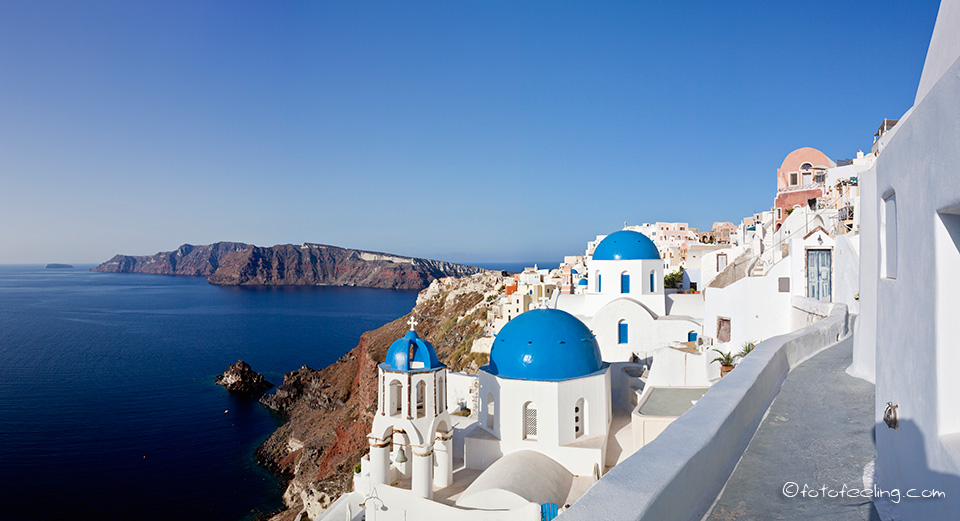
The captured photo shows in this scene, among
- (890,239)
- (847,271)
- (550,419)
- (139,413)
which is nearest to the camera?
(890,239)

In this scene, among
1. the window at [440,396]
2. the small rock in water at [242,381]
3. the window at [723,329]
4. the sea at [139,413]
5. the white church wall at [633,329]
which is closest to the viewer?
the window at [440,396]

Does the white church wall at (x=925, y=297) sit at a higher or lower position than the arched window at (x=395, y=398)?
higher

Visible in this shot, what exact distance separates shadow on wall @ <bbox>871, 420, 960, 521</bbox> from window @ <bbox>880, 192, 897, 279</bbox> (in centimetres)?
76

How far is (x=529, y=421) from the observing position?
11.7 meters

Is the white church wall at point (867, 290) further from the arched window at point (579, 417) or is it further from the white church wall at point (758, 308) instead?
the white church wall at point (758, 308)

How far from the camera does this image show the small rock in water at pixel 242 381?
143ft

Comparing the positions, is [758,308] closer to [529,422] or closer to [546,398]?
[546,398]

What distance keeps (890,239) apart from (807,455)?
1.79m

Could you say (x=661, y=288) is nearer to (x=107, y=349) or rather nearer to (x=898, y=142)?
(x=898, y=142)

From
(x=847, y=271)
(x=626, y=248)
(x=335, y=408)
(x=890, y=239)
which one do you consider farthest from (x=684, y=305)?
(x=335, y=408)

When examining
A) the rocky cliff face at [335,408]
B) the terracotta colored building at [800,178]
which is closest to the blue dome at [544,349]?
Answer: the rocky cliff face at [335,408]

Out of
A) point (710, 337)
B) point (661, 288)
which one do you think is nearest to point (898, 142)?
point (710, 337)

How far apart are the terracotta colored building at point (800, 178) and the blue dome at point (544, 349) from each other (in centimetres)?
1977

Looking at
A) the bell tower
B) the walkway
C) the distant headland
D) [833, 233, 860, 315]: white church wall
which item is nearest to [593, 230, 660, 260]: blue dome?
[833, 233, 860, 315]: white church wall
